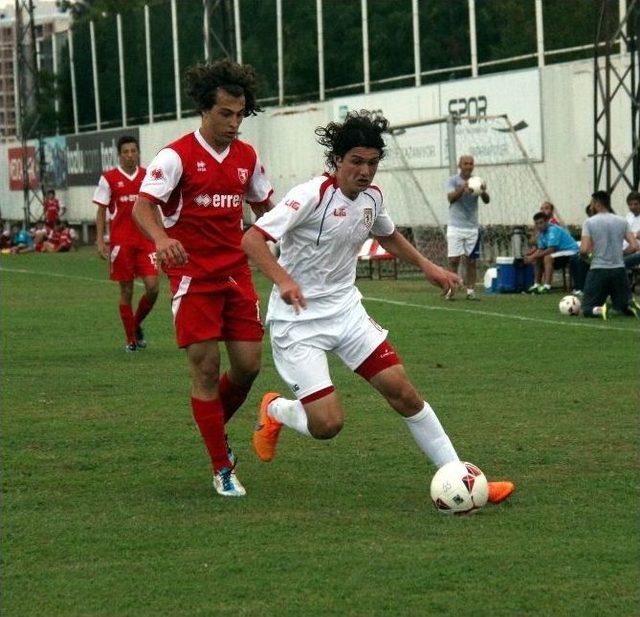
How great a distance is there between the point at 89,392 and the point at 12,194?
47.7m

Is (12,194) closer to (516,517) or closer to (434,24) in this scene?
(434,24)

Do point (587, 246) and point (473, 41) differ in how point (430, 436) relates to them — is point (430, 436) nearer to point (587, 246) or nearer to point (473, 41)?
point (587, 246)

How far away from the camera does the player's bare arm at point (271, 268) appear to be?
285 inches

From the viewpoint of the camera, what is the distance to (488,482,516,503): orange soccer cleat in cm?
754

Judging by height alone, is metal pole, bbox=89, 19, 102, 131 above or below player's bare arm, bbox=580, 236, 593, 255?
above

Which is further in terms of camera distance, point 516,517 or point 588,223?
point 588,223

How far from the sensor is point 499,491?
7559 mm

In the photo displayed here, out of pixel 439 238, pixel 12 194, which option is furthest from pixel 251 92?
pixel 12 194

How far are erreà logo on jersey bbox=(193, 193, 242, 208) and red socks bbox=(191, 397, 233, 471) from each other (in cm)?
101

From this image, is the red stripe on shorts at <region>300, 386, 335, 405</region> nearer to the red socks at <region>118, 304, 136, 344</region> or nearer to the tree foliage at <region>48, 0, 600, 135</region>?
the red socks at <region>118, 304, 136, 344</region>

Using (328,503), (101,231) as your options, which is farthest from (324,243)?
(101,231)

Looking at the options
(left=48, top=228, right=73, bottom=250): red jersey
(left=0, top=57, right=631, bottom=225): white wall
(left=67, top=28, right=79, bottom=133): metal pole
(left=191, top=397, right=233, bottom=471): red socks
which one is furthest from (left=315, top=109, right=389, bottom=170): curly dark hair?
(left=67, top=28, right=79, bottom=133): metal pole

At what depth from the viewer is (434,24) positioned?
33.5 meters

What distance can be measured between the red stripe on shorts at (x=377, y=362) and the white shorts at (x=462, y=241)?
1555cm
